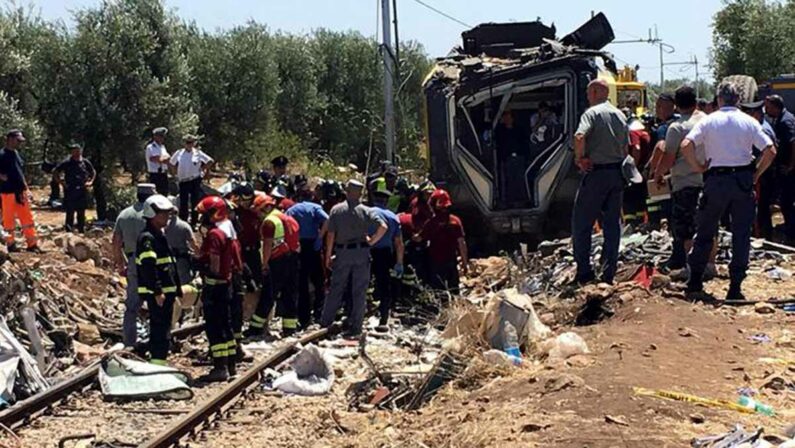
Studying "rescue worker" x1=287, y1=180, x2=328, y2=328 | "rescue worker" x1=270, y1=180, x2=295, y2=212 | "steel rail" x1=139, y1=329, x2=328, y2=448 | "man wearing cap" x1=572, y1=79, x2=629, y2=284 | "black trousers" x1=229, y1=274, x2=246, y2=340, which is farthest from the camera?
"rescue worker" x1=270, y1=180, x2=295, y2=212

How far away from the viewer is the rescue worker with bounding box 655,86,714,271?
33.8ft

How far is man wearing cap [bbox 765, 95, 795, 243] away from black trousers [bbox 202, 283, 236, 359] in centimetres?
704

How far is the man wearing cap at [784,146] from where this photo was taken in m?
13.3

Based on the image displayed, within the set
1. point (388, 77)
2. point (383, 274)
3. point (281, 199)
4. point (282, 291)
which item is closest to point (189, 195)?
point (388, 77)

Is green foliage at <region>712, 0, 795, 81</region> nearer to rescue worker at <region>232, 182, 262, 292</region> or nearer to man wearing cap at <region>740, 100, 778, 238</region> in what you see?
man wearing cap at <region>740, 100, 778, 238</region>

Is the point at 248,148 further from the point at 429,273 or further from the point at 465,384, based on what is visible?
the point at 465,384

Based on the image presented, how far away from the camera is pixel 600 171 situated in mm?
10227

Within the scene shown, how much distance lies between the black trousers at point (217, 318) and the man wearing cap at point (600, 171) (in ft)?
10.9

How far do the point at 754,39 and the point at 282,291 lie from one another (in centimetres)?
3523

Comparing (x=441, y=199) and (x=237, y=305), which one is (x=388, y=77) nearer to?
(x=441, y=199)

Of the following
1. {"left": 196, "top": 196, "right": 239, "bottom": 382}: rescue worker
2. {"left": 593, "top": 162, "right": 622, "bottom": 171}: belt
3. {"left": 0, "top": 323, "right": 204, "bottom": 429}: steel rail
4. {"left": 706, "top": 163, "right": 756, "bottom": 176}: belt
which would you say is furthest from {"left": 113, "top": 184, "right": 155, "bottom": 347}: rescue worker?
{"left": 706, "top": 163, "right": 756, "bottom": 176}: belt

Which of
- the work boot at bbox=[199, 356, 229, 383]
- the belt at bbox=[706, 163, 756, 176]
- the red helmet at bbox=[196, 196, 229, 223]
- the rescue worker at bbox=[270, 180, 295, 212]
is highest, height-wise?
the belt at bbox=[706, 163, 756, 176]

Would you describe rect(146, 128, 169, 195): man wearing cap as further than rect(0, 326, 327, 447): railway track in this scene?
Yes

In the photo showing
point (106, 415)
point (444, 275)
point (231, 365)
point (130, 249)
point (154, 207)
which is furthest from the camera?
point (444, 275)
